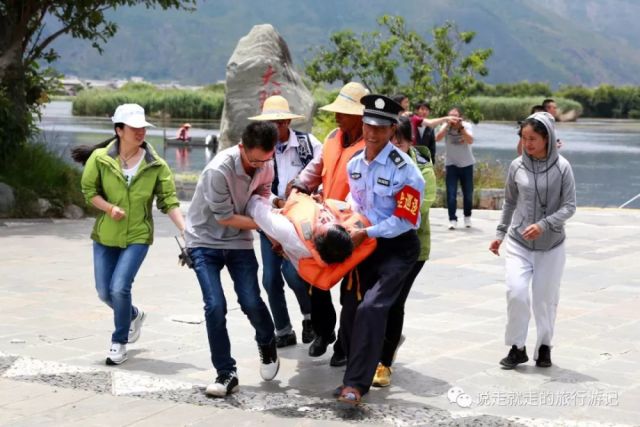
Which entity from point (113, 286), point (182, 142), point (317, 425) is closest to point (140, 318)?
point (113, 286)

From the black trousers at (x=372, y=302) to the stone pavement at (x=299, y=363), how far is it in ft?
0.85

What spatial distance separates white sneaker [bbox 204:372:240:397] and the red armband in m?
1.31

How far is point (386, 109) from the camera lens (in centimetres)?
611

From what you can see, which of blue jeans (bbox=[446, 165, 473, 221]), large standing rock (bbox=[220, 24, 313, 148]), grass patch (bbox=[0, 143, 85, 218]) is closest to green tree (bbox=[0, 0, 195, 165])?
Answer: grass patch (bbox=[0, 143, 85, 218])

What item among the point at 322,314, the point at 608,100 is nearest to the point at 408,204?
the point at 322,314

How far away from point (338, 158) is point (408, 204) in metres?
0.75

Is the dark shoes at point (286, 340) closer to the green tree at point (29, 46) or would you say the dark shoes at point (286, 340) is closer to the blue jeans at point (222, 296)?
the blue jeans at point (222, 296)

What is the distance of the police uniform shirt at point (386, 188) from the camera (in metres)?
6.05

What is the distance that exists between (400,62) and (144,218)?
16564 millimetres

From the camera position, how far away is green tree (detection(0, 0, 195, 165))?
15.3 meters

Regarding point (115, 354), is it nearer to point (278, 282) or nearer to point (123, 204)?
point (123, 204)

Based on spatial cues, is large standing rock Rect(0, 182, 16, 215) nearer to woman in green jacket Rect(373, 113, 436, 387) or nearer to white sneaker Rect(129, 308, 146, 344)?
white sneaker Rect(129, 308, 146, 344)

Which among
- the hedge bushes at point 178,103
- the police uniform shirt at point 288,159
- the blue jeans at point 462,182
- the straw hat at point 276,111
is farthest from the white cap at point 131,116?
the hedge bushes at point 178,103

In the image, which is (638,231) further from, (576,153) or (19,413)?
(576,153)
